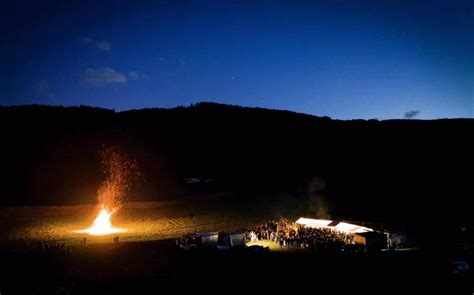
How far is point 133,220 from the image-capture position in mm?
28344

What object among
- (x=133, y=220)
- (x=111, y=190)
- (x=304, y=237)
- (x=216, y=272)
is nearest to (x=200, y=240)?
(x=216, y=272)

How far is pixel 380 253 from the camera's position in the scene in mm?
19188

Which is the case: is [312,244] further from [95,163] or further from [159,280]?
[95,163]

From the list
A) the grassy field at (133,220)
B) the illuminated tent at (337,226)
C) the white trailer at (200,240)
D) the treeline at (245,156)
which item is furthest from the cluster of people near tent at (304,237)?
the treeline at (245,156)

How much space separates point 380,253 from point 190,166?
3858cm

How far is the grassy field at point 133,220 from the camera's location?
74.0 feet

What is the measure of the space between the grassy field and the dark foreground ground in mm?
4047

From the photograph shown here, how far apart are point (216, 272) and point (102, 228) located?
1162 cm

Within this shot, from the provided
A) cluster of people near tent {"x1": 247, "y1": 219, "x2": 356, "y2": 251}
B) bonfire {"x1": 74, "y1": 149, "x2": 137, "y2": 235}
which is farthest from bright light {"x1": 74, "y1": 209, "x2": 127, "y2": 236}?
cluster of people near tent {"x1": 247, "y1": 219, "x2": 356, "y2": 251}

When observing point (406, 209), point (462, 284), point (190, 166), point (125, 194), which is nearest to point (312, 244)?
point (462, 284)

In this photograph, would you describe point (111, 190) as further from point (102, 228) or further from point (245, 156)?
point (245, 156)

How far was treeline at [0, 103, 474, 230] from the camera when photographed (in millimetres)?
39406

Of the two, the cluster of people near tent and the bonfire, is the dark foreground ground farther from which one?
the bonfire

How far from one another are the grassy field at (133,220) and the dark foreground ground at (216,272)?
405 cm
